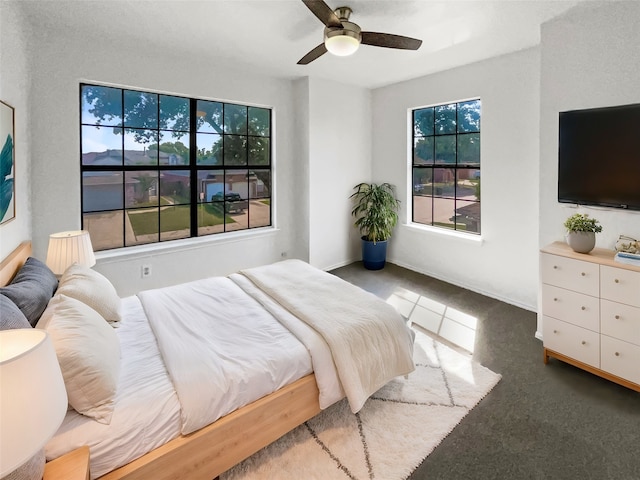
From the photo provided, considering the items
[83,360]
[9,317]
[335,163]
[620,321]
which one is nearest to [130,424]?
[83,360]

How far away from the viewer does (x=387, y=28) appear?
2.85 meters

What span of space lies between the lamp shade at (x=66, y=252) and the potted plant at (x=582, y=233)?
3488 millimetres

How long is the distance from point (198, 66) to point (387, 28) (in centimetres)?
211

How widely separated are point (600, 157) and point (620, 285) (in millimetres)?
937

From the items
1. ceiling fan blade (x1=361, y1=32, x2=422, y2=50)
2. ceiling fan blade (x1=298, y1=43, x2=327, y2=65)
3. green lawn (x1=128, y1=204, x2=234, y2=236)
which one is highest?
ceiling fan blade (x1=298, y1=43, x2=327, y2=65)

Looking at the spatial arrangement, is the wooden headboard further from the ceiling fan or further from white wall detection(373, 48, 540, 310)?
white wall detection(373, 48, 540, 310)

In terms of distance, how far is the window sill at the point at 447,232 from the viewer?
4043 mm

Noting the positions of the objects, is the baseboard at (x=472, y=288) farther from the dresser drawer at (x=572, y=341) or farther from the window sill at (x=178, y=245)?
the window sill at (x=178, y=245)

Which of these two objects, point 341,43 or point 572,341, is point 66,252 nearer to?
point 341,43

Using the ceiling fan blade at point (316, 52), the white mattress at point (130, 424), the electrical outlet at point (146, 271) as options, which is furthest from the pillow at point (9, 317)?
the ceiling fan blade at point (316, 52)

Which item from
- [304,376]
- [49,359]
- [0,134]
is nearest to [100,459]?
[49,359]

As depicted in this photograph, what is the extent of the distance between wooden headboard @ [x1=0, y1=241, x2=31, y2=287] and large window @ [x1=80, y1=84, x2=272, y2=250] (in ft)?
3.27

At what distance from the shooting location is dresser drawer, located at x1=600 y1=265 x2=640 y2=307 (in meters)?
2.10

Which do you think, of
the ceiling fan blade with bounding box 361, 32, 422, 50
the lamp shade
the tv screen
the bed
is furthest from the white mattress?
the tv screen
